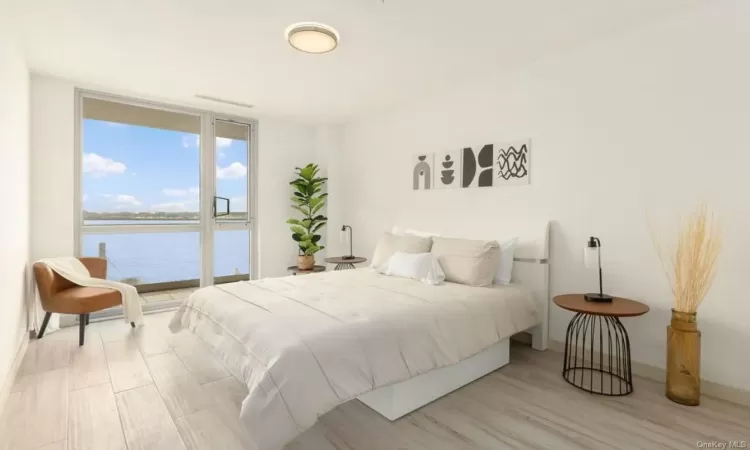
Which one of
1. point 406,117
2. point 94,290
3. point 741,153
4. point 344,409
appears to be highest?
point 406,117

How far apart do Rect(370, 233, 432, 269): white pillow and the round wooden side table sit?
4.22 feet

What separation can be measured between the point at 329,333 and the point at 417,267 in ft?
4.93

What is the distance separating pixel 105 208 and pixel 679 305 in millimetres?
5475

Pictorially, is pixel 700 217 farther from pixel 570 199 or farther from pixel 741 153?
pixel 570 199

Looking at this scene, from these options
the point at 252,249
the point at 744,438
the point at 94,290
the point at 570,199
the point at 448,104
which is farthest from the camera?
the point at 252,249

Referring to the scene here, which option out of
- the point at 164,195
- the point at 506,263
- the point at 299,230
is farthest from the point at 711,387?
the point at 164,195

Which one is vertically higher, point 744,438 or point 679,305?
point 679,305

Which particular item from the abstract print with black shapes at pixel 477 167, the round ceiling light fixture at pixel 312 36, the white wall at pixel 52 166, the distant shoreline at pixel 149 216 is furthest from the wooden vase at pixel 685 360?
the white wall at pixel 52 166

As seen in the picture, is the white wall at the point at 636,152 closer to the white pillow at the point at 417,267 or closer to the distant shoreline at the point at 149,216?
the white pillow at the point at 417,267

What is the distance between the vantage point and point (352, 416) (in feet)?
6.91

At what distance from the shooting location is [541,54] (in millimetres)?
3072

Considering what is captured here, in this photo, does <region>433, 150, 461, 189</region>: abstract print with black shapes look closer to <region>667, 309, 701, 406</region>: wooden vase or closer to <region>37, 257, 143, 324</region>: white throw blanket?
<region>667, 309, 701, 406</region>: wooden vase

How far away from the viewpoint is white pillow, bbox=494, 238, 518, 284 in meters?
3.19

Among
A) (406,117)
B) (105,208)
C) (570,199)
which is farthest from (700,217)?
(105,208)
